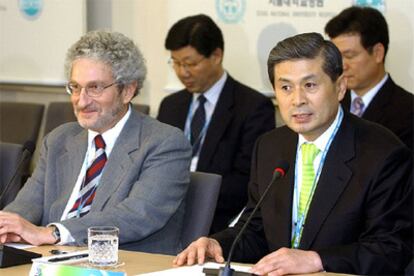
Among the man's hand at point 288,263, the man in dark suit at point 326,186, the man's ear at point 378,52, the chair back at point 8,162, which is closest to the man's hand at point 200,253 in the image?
the man in dark suit at point 326,186

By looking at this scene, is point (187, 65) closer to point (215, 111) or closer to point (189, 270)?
point (215, 111)

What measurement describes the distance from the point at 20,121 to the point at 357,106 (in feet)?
7.18

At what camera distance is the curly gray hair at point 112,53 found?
139 inches

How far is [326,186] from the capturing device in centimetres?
303

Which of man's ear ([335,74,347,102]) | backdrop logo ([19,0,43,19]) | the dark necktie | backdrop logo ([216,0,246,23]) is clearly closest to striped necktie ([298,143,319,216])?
man's ear ([335,74,347,102])

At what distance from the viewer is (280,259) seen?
2.68 m

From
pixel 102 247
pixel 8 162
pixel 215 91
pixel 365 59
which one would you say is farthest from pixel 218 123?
pixel 102 247

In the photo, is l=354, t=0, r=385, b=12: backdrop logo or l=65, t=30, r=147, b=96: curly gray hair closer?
l=65, t=30, r=147, b=96: curly gray hair

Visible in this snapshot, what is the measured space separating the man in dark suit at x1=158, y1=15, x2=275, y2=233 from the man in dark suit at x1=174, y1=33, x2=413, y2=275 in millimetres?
1442

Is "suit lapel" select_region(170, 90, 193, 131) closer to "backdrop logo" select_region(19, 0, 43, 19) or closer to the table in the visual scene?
"backdrop logo" select_region(19, 0, 43, 19)

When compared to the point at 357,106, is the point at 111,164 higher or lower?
lower

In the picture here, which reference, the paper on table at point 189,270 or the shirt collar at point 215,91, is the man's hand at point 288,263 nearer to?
the paper on table at point 189,270

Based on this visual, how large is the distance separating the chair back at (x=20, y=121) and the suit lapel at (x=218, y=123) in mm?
1262

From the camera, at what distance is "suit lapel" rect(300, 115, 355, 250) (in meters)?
3.02
